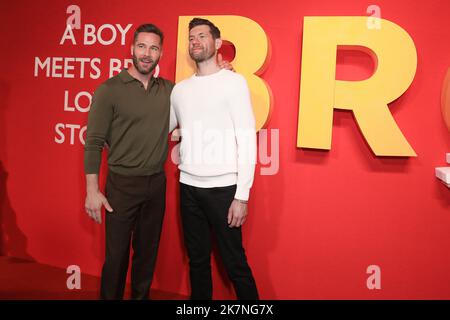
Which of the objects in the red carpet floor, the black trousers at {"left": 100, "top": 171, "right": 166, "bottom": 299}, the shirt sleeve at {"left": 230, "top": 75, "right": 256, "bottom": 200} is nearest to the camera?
the shirt sleeve at {"left": 230, "top": 75, "right": 256, "bottom": 200}

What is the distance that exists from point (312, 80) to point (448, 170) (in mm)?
898

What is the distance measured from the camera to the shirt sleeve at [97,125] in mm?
2062

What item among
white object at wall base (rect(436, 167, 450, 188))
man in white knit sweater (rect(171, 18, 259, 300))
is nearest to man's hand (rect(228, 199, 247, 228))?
man in white knit sweater (rect(171, 18, 259, 300))

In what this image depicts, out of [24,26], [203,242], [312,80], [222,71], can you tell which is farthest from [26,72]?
[312,80]

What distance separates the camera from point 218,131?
2.07m

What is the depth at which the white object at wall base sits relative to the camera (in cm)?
211

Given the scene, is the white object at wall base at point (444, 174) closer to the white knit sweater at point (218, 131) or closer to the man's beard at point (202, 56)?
the white knit sweater at point (218, 131)

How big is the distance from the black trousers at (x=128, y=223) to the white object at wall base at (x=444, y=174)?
153 cm

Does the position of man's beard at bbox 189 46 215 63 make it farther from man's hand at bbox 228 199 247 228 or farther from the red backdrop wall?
man's hand at bbox 228 199 247 228

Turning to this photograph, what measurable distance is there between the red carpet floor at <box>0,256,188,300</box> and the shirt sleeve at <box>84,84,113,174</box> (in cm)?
97

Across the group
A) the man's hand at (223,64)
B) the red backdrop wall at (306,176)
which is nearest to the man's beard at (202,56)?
the man's hand at (223,64)

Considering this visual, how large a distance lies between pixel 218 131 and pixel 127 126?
0.48m

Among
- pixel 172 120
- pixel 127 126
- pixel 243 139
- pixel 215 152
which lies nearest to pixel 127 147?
pixel 127 126

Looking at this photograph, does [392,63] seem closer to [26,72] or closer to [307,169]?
[307,169]
